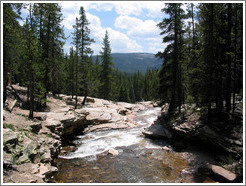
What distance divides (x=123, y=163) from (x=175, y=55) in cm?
1229

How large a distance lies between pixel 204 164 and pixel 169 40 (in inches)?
510

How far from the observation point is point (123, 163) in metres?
10.9

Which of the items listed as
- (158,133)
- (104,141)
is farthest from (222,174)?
(104,141)

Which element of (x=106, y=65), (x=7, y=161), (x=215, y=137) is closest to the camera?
(x=7, y=161)

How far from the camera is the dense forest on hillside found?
12133 millimetres

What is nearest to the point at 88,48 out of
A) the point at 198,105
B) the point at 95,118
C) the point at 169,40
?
the point at 95,118

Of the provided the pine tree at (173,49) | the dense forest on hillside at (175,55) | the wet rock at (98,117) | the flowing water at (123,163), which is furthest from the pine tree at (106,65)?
the flowing water at (123,163)

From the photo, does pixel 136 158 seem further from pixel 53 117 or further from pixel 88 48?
pixel 88 48

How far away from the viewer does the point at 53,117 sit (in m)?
15.4

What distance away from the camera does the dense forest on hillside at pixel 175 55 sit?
39.8ft

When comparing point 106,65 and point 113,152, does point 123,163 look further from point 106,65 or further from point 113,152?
point 106,65

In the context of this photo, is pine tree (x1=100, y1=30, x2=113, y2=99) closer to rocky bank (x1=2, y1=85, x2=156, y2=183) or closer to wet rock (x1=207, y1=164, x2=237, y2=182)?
rocky bank (x1=2, y1=85, x2=156, y2=183)

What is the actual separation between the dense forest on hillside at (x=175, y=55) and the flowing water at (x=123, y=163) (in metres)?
4.97

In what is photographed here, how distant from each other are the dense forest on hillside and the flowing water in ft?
16.3
